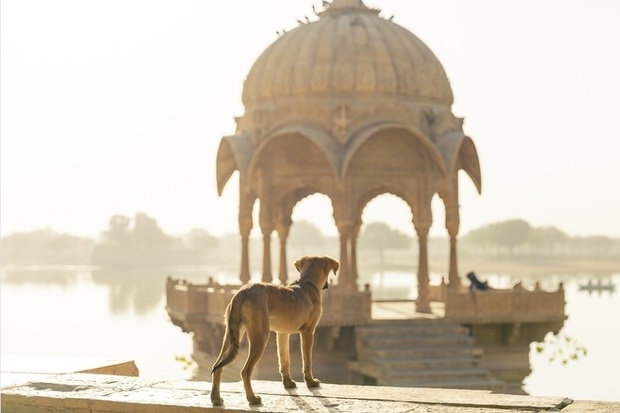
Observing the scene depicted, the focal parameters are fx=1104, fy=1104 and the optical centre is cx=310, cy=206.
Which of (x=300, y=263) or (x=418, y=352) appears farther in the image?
(x=418, y=352)

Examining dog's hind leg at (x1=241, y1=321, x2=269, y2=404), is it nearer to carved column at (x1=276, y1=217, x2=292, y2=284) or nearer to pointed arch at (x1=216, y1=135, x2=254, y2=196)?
pointed arch at (x1=216, y1=135, x2=254, y2=196)

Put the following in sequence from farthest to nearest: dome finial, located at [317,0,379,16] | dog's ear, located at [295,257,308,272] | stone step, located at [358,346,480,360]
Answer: dome finial, located at [317,0,379,16]
stone step, located at [358,346,480,360]
dog's ear, located at [295,257,308,272]

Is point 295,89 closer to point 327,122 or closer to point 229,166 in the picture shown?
point 327,122

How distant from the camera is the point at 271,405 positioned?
7.21 m

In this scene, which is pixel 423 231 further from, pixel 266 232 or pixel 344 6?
pixel 344 6

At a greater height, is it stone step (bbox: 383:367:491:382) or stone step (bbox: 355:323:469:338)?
stone step (bbox: 355:323:469:338)

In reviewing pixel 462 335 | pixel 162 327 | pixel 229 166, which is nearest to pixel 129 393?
pixel 462 335

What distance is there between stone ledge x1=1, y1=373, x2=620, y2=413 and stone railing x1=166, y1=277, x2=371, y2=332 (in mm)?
9196

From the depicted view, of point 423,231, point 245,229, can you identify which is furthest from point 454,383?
point 245,229

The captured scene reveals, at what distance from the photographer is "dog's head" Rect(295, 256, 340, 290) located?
7.95 meters

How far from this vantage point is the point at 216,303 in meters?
18.8

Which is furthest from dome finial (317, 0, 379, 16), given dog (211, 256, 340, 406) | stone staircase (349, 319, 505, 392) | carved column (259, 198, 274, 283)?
dog (211, 256, 340, 406)

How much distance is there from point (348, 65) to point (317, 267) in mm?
12142

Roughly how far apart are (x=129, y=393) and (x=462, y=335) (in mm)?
10781
